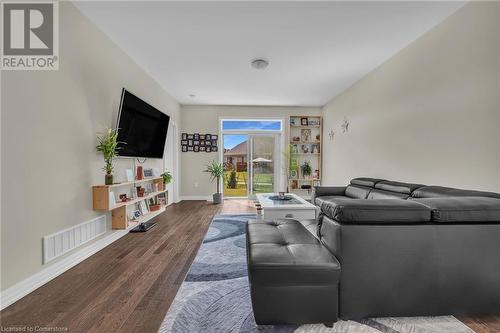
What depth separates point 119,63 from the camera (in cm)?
334

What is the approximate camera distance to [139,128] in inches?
145

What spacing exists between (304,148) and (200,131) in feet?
10.1

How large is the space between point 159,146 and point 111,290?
3.04 meters

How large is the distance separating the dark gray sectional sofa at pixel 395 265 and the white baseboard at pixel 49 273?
1896 mm

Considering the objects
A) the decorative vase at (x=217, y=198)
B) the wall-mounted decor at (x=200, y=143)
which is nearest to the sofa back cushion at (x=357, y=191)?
the decorative vase at (x=217, y=198)

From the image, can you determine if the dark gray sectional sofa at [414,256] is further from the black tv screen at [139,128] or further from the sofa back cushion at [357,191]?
the black tv screen at [139,128]

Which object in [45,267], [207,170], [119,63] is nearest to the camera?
[45,267]

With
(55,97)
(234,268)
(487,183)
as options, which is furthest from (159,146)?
(487,183)

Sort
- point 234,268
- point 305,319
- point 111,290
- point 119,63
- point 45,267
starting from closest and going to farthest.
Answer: point 305,319 < point 111,290 < point 45,267 < point 234,268 < point 119,63

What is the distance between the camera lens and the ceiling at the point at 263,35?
246cm

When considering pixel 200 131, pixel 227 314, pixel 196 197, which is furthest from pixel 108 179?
pixel 200 131

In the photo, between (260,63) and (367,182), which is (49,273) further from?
(367,182)

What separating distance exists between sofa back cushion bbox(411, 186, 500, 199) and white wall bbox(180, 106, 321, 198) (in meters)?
4.90

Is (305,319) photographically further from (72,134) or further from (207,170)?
(207,170)
